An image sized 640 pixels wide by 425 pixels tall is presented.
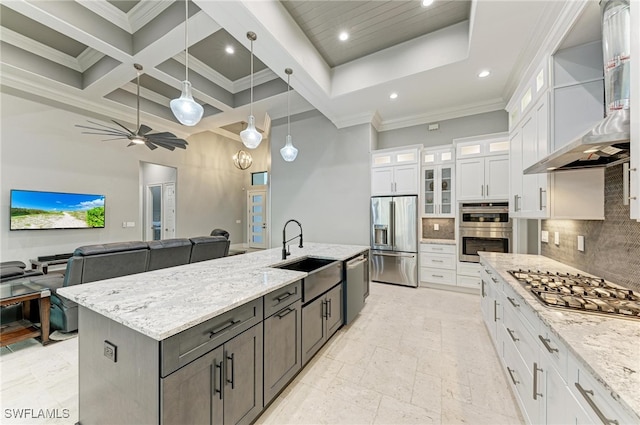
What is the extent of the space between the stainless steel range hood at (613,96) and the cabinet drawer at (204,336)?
2043 millimetres

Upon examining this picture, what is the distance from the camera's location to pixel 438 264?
169 inches

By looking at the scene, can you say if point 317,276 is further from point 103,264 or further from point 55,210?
point 55,210

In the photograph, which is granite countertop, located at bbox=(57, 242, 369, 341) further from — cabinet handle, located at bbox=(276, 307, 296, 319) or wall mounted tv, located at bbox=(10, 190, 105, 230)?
wall mounted tv, located at bbox=(10, 190, 105, 230)

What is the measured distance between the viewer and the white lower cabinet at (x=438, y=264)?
419 cm

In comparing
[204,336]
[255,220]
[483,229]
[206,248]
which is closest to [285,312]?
[204,336]

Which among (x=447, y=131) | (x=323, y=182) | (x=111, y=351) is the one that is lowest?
(x=111, y=351)

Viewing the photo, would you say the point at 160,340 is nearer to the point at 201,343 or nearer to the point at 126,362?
the point at 201,343

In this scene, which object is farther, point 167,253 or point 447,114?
point 447,114

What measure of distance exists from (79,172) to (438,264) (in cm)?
728

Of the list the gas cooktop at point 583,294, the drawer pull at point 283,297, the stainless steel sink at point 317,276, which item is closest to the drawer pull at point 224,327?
the drawer pull at point 283,297

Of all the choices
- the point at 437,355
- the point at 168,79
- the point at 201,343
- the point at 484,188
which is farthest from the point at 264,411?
the point at 168,79

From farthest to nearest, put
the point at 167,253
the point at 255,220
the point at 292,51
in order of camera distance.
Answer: the point at 255,220 < the point at 167,253 < the point at 292,51

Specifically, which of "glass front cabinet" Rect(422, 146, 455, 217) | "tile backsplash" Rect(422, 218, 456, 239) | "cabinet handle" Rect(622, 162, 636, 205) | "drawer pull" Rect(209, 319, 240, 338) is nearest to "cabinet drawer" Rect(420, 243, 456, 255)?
"tile backsplash" Rect(422, 218, 456, 239)

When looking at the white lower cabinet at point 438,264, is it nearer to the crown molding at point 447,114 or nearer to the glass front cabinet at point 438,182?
the glass front cabinet at point 438,182
